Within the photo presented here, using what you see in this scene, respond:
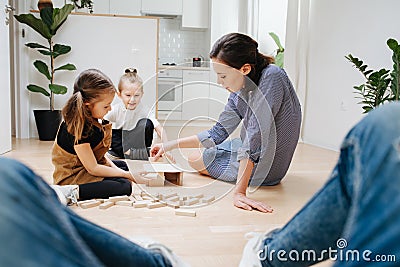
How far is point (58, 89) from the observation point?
3697 millimetres

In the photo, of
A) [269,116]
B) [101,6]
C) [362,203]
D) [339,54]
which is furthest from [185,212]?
[101,6]

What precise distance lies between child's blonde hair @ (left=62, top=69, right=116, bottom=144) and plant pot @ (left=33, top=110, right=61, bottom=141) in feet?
6.42

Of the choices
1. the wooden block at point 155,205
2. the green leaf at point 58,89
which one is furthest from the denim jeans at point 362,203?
Result: the green leaf at point 58,89

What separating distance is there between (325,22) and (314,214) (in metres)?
3.40

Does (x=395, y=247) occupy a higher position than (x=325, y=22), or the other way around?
(x=325, y=22)

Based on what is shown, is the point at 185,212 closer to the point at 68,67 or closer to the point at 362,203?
the point at 362,203

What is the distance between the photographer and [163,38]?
6.22 meters

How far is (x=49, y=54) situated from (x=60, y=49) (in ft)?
0.35

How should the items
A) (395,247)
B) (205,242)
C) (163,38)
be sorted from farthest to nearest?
(163,38) → (205,242) → (395,247)

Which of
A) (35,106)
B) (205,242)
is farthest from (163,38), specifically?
(205,242)

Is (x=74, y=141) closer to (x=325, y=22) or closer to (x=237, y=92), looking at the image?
(x=237, y=92)

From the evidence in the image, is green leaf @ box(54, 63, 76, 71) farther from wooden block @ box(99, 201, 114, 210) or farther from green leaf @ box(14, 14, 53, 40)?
wooden block @ box(99, 201, 114, 210)

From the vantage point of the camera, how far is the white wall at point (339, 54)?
9.73ft

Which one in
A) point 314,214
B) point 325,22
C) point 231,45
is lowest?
point 314,214
